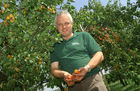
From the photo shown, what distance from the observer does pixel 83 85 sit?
2.52 m

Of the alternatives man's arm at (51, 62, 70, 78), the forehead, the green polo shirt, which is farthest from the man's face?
man's arm at (51, 62, 70, 78)

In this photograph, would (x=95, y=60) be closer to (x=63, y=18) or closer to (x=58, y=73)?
(x=58, y=73)

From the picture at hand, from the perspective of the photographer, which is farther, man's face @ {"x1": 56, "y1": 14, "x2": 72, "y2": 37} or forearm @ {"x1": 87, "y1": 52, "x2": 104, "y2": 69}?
man's face @ {"x1": 56, "y1": 14, "x2": 72, "y2": 37}

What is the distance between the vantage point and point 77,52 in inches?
101

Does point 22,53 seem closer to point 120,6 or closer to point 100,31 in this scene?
point 100,31

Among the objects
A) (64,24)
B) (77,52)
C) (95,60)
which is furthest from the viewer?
(64,24)

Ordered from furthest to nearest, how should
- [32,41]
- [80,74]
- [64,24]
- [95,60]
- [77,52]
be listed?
[32,41]
[64,24]
[77,52]
[95,60]
[80,74]

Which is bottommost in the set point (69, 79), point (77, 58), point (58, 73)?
point (69, 79)

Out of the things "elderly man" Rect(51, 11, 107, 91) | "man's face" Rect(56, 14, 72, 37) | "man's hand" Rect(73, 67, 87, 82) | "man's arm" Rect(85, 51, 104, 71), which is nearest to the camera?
"man's hand" Rect(73, 67, 87, 82)

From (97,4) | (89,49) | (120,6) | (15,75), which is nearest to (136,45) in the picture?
(120,6)

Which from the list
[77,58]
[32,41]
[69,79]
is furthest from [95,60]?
[32,41]

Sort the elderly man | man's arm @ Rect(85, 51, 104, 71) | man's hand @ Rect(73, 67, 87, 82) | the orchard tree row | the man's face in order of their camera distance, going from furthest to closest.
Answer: the orchard tree row, the man's face, the elderly man, man's arm @ Rect(85, 51, 104, 71), man's hand @ Rect(73, 67, 87, 82)

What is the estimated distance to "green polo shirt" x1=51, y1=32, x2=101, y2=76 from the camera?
254 cm

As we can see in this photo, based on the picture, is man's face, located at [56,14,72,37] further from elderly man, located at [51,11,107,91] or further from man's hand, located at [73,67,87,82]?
man's hand, located at [73,67,87,82]
